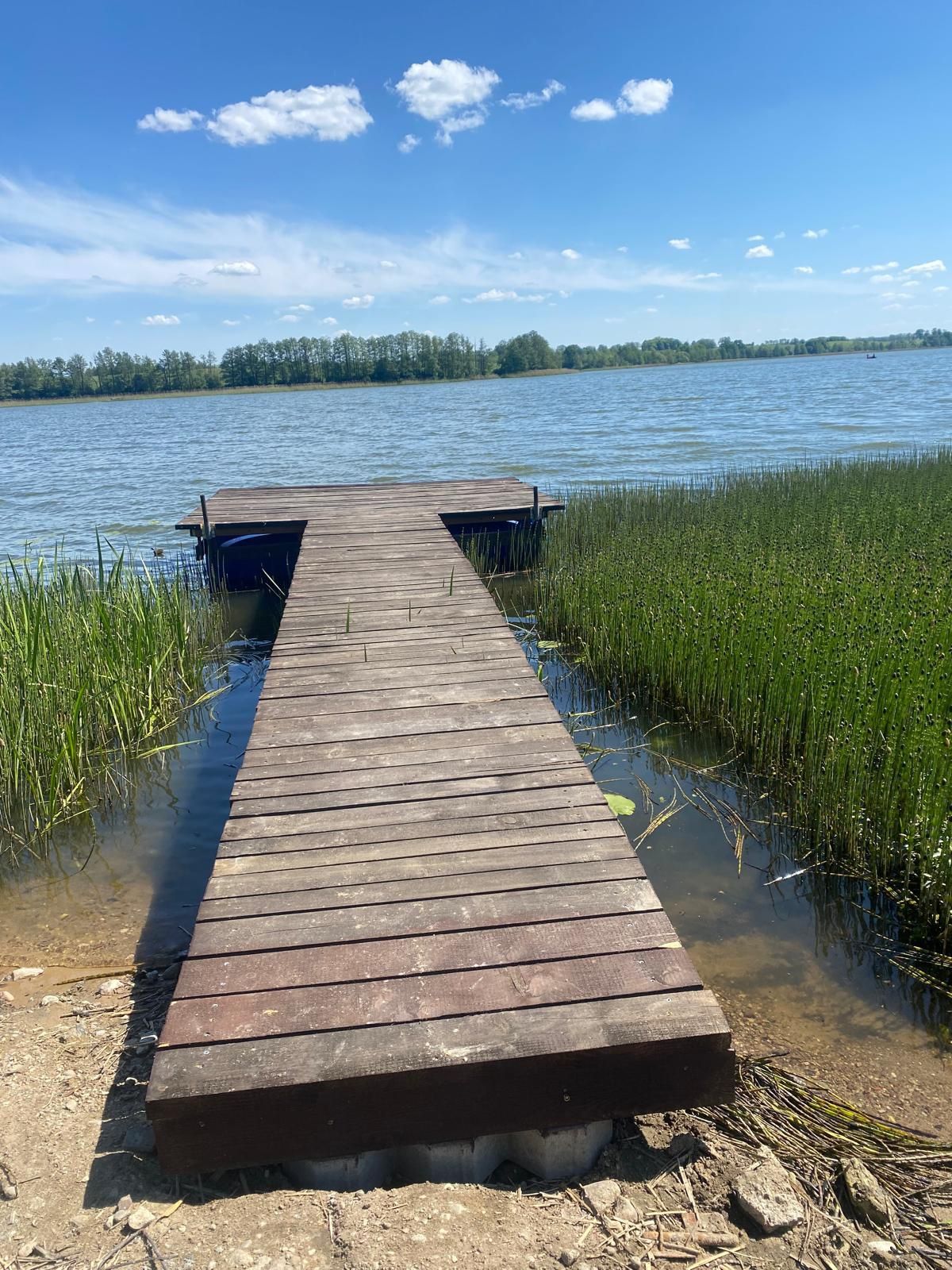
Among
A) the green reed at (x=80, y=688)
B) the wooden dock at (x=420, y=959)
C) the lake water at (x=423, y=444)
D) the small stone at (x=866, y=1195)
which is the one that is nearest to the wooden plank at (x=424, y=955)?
the wooden dock at (x=420, y=959)

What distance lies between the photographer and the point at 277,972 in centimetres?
229

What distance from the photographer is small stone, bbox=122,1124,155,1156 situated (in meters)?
2.15

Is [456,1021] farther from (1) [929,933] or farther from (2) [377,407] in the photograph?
(2) [377,407]

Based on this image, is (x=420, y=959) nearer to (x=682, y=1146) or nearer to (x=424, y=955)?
(x=424, y=955)

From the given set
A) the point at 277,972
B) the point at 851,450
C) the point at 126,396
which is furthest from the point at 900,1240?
the point at 126,396

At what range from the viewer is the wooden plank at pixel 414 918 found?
2418mm

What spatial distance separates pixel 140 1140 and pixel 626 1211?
123cm

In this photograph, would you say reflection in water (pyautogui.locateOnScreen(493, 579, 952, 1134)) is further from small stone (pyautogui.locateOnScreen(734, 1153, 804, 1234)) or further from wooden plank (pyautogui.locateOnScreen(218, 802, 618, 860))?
wooden plank (pyautogui.locateOnScreen(218, 802, 618, 860))

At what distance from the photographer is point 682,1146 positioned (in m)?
2.17

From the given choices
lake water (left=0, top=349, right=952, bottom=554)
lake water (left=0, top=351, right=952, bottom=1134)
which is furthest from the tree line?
lake water (left=0, top=351, right=952, bottom=1134)

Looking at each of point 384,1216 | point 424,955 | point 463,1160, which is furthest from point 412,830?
point 384,1216

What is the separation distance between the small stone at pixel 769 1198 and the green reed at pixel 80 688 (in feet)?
12.2

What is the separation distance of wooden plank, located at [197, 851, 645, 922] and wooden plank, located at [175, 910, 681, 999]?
19 cm

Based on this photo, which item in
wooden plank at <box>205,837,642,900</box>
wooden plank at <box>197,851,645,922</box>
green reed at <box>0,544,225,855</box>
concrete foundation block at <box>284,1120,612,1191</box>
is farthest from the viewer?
green reed at <box>0,544,225,855</box>
